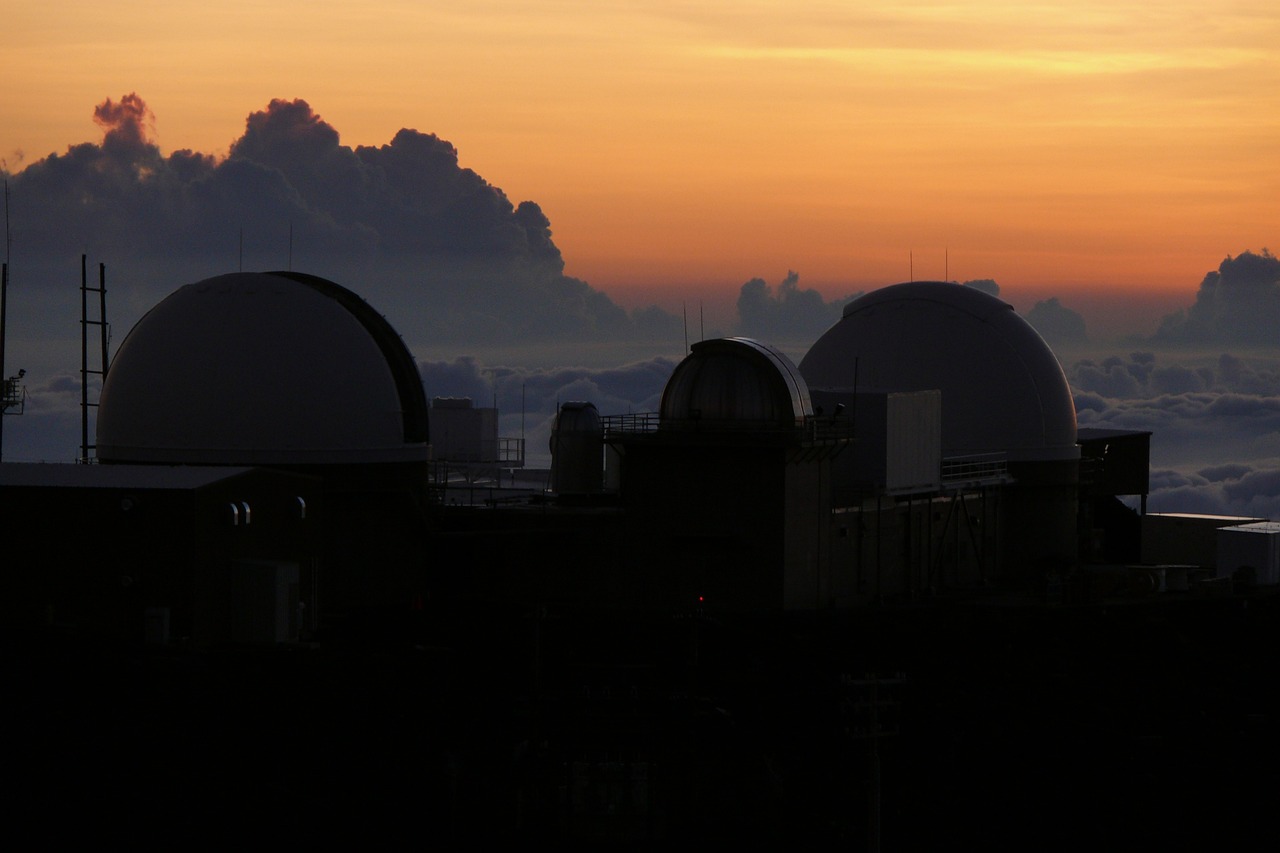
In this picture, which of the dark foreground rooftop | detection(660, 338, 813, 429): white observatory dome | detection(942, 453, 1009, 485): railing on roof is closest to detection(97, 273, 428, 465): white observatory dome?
the dark foreground rooftop

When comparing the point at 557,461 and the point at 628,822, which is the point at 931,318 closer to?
the point at 557,461

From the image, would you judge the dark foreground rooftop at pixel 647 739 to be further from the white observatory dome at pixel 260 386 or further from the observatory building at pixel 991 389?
the observatory building at pixel 991 389

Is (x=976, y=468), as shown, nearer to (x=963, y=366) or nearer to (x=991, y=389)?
(x=991, y=389)

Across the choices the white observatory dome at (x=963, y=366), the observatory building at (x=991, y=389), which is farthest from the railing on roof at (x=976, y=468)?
the white observatory dome at (x=963, y=366)

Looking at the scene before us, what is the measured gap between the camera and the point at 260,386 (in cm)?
4706

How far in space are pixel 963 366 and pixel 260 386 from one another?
63.7 ft

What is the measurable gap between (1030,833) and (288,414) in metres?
21.4

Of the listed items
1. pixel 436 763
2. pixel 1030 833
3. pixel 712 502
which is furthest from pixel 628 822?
pixel 712 502

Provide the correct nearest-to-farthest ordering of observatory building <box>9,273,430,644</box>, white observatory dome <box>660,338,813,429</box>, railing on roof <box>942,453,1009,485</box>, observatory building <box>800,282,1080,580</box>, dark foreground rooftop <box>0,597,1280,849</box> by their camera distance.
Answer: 1. dark foreground rooftop <box>0,597,1280,849</box>
2. white observatory dome <box>660,338,813,429</box>
3. observatory building <box>9,273,430,644</box>
4. railing on roof <box>942,453,1009,485</box>
5. observatory building <box>800,282,1080,580</box>

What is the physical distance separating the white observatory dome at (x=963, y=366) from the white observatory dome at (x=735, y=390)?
29.8 ft

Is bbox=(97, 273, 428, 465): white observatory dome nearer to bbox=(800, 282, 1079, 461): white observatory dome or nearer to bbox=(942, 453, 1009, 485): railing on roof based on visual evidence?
bbox=(800, 282, 1079, 461): white observatory dome

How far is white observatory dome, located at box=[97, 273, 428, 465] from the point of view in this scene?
46969mm

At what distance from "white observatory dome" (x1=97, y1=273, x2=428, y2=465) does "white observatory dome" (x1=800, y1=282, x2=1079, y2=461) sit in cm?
1357

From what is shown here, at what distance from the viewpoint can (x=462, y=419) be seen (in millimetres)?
60125
